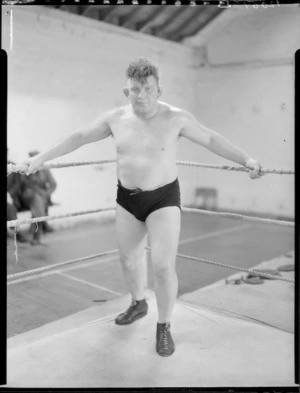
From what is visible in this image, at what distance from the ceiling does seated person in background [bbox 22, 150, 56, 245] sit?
257cm

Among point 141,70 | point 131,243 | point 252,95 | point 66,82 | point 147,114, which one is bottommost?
point 131,243

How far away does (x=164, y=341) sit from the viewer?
82.7 inches

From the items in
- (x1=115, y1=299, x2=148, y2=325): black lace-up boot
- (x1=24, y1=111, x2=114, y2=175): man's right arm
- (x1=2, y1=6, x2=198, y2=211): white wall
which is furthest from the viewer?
(x1=2, y1=6, x2=198, y2=211): white wall

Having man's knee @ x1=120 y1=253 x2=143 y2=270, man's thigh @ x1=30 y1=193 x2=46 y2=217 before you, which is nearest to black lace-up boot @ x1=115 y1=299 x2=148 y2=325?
man's knee @ x1=120 y1=253 x2=143 y2=270

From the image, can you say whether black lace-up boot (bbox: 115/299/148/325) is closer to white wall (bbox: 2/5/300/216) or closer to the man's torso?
the man's torso

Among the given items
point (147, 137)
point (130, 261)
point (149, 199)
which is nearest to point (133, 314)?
point (130, 261)

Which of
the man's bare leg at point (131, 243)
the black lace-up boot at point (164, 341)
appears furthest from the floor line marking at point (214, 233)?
the black lace-up boot at point (164, 341)

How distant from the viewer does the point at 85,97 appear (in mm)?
6711

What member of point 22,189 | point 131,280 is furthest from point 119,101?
point 131,280

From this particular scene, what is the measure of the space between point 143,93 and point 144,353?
126 centimetres

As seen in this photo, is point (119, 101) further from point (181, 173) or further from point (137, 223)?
point (137, 223)

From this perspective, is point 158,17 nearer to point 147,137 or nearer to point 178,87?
point 178,87

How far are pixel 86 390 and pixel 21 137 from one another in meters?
4.78

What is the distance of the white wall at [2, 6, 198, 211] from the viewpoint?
5.91 m
